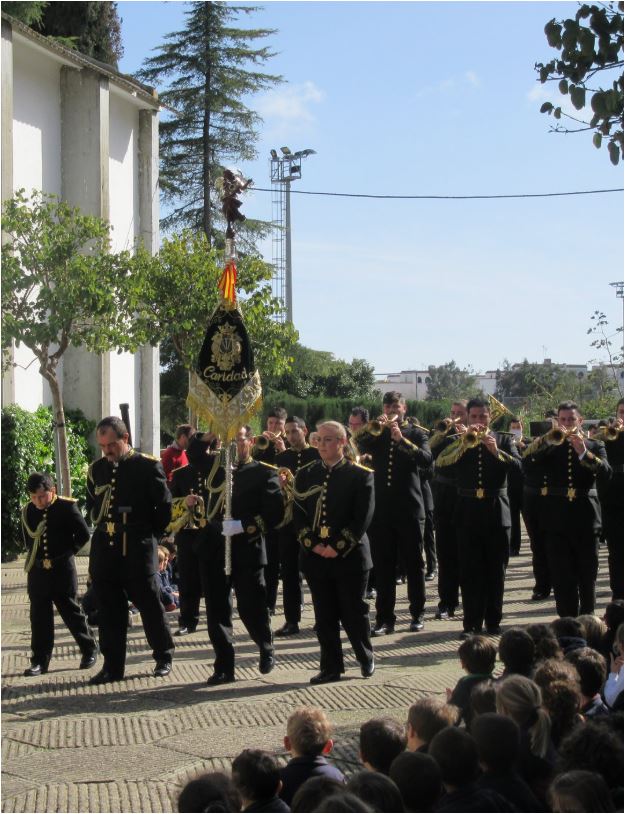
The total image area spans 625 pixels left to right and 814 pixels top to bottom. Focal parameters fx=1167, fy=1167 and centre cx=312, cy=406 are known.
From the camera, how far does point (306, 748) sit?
498 cm

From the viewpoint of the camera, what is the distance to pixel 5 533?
17.5 meters

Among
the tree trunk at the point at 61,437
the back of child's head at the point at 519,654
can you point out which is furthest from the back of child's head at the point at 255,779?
the tree trunk at the point at 61,437

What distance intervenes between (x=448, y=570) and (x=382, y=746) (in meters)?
7.29

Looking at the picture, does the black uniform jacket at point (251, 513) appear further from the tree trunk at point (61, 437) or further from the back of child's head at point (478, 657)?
the tree trunk at point (61, 437)

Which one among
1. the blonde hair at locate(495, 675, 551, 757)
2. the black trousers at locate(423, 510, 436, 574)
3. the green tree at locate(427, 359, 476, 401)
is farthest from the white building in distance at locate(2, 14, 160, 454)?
the green tree at locate(427, 359, 476, 401)

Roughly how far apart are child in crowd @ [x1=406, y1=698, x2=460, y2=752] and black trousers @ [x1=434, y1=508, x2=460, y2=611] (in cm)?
695

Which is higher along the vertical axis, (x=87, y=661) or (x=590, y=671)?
(x=590, y=671)

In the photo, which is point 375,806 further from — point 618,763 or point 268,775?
point 618,763

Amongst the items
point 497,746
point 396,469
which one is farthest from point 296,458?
point 497,746

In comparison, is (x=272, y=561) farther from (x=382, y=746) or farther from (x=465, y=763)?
(x=465, y=763)

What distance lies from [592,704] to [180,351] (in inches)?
590

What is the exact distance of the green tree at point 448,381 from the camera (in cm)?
8175

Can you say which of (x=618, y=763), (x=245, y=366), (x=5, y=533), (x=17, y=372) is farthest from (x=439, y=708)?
(x=17, y=372)

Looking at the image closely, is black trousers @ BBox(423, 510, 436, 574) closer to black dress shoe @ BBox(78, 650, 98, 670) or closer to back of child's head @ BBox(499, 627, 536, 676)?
black dress shoe @ BBox(78, 650, 98, 670)
